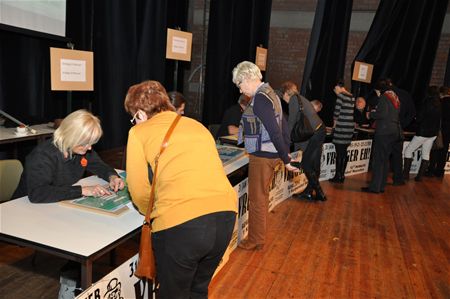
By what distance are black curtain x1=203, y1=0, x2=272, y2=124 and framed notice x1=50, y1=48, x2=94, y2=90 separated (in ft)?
7.93

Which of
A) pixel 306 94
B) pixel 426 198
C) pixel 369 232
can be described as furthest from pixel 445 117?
pixel 369 232

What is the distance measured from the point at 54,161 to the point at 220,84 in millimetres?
3792

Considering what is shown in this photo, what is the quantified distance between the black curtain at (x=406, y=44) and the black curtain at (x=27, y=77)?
4.44m

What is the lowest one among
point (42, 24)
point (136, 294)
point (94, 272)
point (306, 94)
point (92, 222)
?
point (94, 272)

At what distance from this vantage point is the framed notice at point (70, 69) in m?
2.82

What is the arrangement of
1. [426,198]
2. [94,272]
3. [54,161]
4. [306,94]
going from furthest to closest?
1. [306,94]
2. [426,198]
3. [94,272]
4. [54,161]

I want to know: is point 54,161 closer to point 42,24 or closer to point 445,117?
point 42,24

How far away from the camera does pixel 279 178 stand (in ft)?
13.0

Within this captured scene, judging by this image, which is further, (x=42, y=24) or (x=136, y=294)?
(x=42, y=24)

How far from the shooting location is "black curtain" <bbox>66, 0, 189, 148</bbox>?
3.82 m

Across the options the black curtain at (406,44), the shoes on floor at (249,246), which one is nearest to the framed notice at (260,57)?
the black curtain at (406,44)

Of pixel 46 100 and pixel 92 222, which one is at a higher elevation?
pixel 46 100

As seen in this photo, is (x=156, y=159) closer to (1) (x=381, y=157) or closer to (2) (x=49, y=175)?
A: (2) (x=49, y=175)

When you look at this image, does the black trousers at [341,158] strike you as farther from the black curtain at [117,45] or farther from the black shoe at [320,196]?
the black curtain at [117,45]
